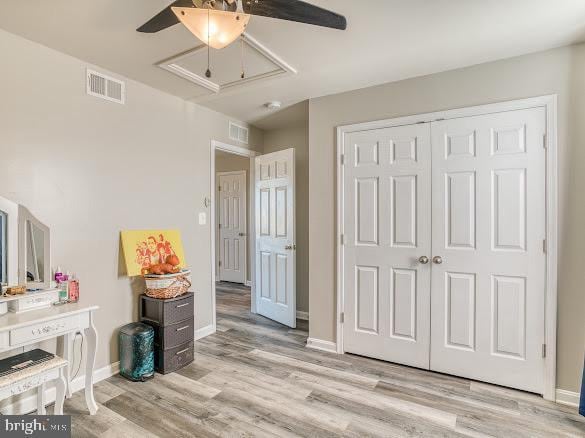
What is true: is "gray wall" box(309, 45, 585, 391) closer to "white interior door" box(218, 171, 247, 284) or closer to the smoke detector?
the smoke detector

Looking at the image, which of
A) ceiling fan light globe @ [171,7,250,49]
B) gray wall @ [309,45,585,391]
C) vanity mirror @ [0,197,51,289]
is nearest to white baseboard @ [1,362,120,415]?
vanity mirror @ [0,197,51,289]

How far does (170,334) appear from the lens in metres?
2.67

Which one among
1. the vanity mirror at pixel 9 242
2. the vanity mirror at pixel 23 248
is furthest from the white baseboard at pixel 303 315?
the vanity mirror at pixel 9 242

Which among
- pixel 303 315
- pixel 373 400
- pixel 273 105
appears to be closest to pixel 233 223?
pixel 303 315

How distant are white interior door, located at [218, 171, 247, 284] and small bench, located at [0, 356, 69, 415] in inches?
160

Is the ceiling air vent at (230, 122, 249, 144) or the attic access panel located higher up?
the attic access panel

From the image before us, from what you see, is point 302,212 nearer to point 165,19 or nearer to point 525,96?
point 525,96

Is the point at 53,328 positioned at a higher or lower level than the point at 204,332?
higher

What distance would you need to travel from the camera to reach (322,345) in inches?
124

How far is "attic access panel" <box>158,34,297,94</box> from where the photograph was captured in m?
2.27

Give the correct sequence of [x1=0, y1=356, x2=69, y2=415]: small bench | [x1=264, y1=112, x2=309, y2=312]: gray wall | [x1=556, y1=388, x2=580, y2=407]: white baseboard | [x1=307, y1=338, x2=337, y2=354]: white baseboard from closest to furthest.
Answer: [x1=0, y1=356, x2=69, y2=415]: small bench, [x1=556, y1=388, x2=580, y2=407]: white baseboard, [x1=307, y1=338, x2=337, y2=354]: white baseboard, [x1=264, y1=112, x2=309, y2=312]: gray wall

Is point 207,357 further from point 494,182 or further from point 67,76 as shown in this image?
point 494,182

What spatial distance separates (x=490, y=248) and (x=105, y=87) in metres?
3.28

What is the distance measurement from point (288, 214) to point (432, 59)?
2084 mm
